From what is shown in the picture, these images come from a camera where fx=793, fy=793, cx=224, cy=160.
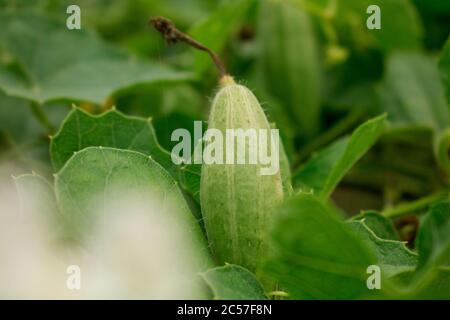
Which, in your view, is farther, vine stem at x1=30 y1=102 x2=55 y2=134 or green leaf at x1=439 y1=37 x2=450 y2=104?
vine stem at x1=30 y1=102 x2=55 y2=134

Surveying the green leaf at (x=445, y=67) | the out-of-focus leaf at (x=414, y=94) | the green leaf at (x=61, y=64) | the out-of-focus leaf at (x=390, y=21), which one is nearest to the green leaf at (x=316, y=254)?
the green leaf at (x=445, y=67)

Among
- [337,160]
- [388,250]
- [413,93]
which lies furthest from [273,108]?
[388,250]

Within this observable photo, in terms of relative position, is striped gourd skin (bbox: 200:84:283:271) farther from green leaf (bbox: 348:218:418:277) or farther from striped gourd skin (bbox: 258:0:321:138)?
→ striped gourd skin (bbox: 258:0:321:138)

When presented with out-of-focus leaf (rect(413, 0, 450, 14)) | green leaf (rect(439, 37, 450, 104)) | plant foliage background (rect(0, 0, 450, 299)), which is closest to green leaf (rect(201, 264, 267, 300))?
plant foliage background (rect(0, 0, 450, 299))

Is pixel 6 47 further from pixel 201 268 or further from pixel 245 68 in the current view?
pixel 201 268

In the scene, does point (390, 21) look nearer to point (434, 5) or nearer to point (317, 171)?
point (434, 5)

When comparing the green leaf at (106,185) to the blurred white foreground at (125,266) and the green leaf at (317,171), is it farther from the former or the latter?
the green leaf at (317,171)
